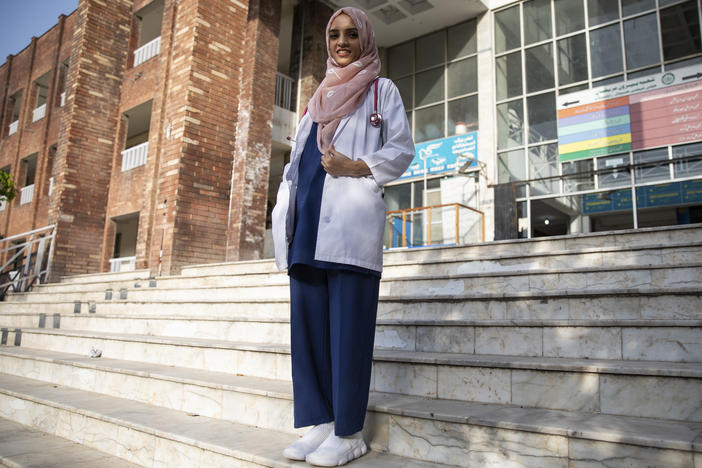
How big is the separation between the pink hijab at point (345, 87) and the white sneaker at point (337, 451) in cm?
119

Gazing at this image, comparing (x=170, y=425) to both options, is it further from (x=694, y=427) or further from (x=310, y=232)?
(x=694, y=427)

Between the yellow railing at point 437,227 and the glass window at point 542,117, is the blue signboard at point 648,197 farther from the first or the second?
the yellow railing at point 437,227

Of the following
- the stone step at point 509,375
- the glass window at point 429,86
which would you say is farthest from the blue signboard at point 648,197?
the stone step at point 509,375

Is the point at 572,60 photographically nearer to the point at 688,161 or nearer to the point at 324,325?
the point at 688,161

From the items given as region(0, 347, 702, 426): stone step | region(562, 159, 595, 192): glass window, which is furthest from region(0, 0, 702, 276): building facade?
region(0, 347, 702, 426): stone step

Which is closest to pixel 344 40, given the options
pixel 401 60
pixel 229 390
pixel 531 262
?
pixel 229 390

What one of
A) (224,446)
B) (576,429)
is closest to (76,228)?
(224,446)

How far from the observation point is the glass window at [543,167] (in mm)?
11250

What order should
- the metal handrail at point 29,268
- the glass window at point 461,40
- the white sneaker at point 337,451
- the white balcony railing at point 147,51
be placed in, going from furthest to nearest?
the glass window at point 461,40
the white balcony railing at point 147,51
the metal handrail at point 29,268
the white sneaker at point 337,451

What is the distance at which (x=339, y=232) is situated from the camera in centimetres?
186

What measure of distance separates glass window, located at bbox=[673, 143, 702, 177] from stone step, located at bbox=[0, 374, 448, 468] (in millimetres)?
10312

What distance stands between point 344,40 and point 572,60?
1154cm

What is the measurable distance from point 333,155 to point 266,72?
893 cm

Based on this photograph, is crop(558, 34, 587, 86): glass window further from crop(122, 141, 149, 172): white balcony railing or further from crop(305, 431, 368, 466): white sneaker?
crop(305, 431, 368, 466): white sneaker
